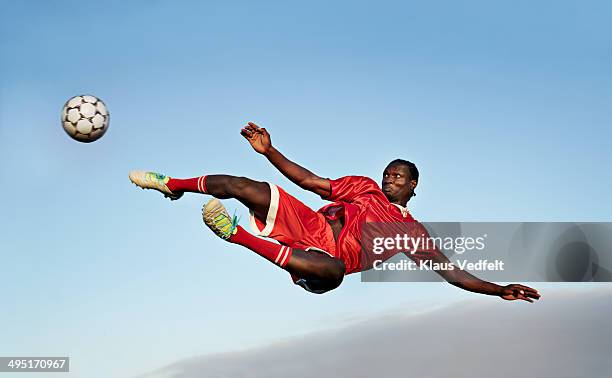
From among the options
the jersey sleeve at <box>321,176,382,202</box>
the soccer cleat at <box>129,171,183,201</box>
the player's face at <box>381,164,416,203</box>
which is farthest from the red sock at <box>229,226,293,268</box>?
the player's face at <box>381,164,416,203</box>

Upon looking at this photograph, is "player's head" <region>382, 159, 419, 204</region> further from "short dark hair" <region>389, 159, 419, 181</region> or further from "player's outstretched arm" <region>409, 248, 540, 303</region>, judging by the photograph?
"player's outstretched arm" <region>409, 248, 540, 303</region>

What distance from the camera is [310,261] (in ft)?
28.7

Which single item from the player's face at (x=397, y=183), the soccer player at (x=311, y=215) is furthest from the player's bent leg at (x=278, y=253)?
the player's face at (x=397, y=183)

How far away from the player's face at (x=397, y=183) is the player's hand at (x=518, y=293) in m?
1.78

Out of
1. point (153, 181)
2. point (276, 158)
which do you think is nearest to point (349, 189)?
point (276, 158)

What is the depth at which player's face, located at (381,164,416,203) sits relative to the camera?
408 inches

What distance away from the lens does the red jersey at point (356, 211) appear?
957cm

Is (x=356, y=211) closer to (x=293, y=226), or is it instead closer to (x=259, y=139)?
(x=293, y=226)

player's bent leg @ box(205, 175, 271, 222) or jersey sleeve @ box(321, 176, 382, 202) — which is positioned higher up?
jersey sleeve @ box(321, 176, 382, 202)

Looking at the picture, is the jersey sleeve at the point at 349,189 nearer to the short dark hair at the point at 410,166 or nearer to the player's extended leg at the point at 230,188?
the short dark hair at the point at 410,166

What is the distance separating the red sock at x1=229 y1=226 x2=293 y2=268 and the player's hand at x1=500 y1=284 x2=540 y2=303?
123 inches

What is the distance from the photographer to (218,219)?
333 inches

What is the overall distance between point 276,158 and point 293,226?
0.99 metres

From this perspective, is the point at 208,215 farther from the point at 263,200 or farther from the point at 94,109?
the point at 94,109
